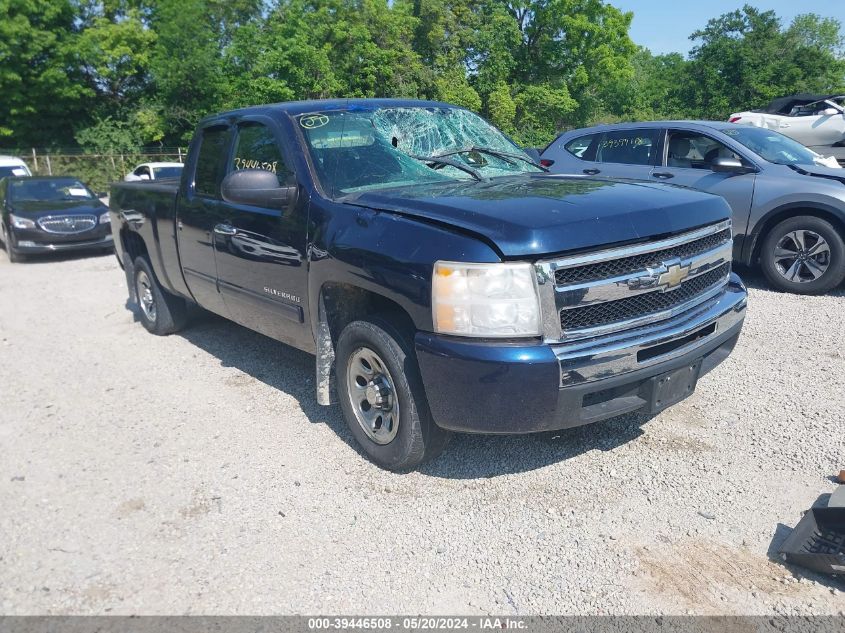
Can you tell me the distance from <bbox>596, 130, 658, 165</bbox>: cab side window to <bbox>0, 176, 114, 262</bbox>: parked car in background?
8.57 metres

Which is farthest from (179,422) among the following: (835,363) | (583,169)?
(583,169)

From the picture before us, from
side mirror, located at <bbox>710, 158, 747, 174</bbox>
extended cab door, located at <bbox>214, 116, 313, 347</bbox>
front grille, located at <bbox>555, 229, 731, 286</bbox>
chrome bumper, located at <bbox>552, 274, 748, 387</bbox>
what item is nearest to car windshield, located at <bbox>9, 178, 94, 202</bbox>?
extended cab door, located at <bbox>214, 116, 313, 347</bbox>

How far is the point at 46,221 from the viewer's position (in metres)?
11.3

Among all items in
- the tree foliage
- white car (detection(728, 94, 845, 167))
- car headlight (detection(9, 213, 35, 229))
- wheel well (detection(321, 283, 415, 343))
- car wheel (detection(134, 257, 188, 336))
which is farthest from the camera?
the tree foliage

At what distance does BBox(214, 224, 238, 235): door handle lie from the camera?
437 cm

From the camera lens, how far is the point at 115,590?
9.04 ft

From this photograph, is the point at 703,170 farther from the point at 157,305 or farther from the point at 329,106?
the point at 157,305

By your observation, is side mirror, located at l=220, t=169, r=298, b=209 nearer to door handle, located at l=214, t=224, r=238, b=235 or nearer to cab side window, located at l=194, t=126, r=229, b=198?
door handle, located at l=214, t=224, r=238, b=235

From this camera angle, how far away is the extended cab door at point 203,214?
4723 millimetres

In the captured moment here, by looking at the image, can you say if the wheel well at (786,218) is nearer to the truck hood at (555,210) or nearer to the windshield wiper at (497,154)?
the windshield wiper at (497,154)

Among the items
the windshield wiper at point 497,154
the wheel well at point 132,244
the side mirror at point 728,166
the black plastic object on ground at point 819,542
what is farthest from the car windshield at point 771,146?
the wheel well at point 132,244

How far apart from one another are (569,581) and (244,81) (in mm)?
33576

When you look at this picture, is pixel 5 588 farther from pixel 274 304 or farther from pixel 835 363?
pixel 835 363

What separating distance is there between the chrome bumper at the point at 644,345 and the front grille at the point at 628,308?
0.23 ft
